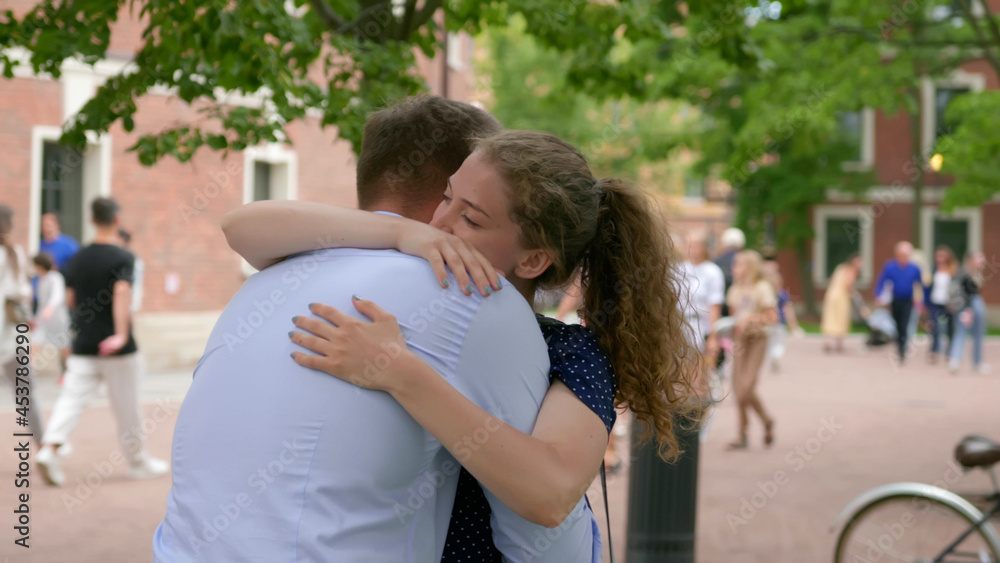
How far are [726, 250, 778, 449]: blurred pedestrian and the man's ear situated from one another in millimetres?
7660

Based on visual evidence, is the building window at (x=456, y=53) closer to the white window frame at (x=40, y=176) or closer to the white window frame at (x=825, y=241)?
the white window frame at (x=40, y=176)

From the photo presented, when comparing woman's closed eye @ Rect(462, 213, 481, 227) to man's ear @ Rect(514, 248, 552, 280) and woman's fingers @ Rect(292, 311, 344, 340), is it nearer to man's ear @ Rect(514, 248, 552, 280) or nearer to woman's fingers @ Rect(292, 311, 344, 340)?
man's ear @ Rect(514, 248, 552, 280)

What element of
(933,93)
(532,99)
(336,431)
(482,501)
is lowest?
(482,501)

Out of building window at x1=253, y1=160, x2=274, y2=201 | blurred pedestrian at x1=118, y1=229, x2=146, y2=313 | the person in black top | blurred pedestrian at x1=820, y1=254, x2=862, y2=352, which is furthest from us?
blurred pedestrian at x1=820, y1=254, x2=862, y2=352

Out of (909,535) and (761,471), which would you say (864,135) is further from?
(909,535)

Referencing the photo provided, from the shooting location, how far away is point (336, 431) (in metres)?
1.42

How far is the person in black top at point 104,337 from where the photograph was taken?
7227 millimetres

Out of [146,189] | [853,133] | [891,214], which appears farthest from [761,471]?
[891,214]

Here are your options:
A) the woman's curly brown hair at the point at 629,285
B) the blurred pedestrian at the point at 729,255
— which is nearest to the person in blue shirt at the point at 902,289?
the blurred pedestrian at the point at 729,255

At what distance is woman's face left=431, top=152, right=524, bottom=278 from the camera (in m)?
1.70

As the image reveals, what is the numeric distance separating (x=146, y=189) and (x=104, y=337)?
28.0ft

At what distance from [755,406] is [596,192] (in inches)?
308

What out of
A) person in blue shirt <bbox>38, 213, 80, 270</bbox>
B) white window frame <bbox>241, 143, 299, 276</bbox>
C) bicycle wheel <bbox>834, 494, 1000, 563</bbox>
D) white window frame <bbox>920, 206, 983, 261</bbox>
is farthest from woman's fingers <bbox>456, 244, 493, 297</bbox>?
white window frame <bbox>920, 206, 983, 261</bbox>

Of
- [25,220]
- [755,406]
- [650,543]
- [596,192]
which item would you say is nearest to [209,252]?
[25,220]
